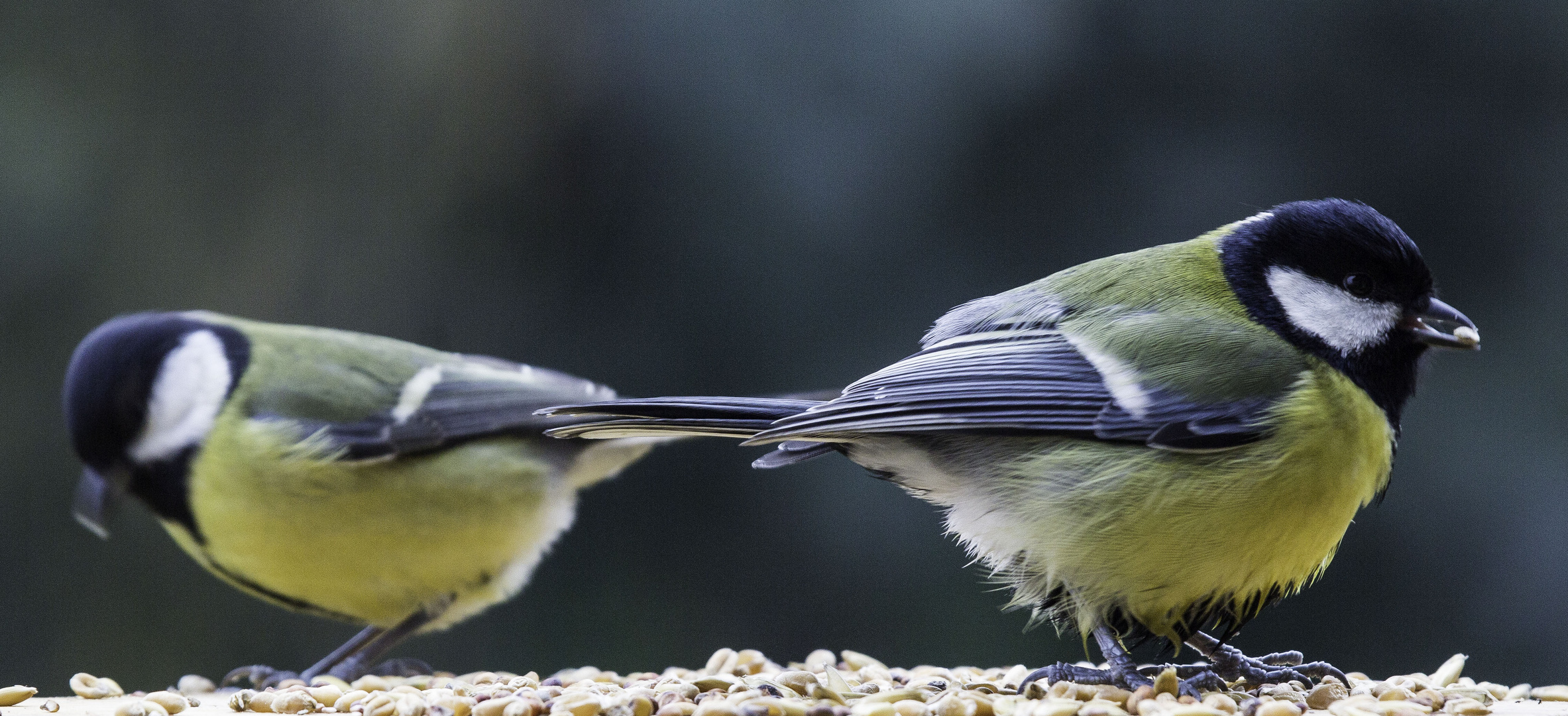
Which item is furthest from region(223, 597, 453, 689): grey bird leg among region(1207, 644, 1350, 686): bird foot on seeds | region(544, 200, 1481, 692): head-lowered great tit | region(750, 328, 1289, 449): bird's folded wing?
region(1207, 644, 1350, 686): bird foot on seeds

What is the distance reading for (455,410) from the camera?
2053 mm

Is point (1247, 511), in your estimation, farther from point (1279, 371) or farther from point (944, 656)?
point (944, 656)

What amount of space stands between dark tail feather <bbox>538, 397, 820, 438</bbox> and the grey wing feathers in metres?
0.66

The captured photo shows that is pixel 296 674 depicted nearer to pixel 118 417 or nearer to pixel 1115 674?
pixel 118 417

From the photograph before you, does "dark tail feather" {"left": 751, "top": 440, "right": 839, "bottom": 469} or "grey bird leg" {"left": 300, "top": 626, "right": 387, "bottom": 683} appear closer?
"dark tail feather" {"left": 751, "top": 440, "right": 839, "bottom": 469}

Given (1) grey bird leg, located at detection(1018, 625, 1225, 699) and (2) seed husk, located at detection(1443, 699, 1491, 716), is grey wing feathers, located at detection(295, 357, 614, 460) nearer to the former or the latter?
(1) grey bird leg, located at detection(1018, 625, 1225, 699)

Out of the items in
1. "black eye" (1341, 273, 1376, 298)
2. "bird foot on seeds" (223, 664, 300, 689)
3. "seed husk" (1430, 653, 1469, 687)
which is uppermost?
"black eye" (1341, 273, 1376, 298)

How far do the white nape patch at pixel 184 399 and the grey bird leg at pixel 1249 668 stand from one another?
154cm

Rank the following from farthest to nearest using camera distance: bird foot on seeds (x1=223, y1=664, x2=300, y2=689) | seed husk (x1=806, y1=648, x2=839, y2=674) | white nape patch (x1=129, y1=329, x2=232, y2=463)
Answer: white nape patch (x1=129, y1=329, x2=232, y2=463), bird foot on seeds (x1=223, y1=664, x2=300, y2=689), seed husk (x1=806, y1=648, x2=839, y2=674)

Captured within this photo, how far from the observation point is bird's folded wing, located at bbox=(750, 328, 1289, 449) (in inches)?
49.0

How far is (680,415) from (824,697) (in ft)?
1.04

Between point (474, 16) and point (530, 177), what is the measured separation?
0.35 meters

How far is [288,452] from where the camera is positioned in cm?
195

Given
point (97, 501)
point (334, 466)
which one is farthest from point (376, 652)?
point (97, 501)
